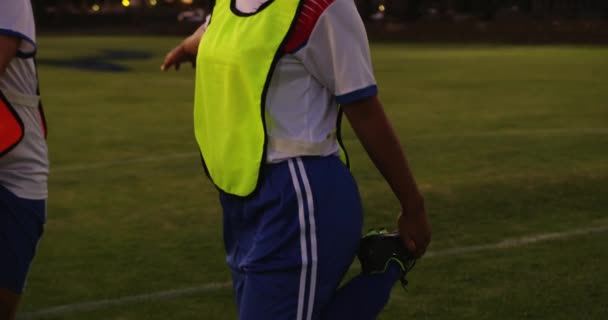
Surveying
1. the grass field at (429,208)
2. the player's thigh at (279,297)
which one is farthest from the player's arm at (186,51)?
the grass field at (429,208)

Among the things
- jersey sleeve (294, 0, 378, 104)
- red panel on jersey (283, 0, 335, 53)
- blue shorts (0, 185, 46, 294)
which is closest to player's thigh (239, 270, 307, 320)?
jersey sleeve (294, 0, 378, 104)

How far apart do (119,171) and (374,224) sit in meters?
3.89

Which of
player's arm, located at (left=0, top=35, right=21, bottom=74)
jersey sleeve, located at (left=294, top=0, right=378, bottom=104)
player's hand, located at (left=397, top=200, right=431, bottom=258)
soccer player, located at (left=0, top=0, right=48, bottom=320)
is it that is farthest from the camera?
soccer player, located at (left=0, top=0, right=48, bottom=320)

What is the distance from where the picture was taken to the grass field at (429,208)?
20.9ft

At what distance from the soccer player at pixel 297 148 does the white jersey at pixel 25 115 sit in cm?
84

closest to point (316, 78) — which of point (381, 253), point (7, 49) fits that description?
point (381, 253)

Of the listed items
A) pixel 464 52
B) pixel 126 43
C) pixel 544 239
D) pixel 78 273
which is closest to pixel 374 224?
pixel 544 239

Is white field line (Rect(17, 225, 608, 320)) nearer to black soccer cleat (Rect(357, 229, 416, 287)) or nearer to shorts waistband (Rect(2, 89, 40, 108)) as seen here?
shorts waistband (Rect(2, 89, 40, 108))

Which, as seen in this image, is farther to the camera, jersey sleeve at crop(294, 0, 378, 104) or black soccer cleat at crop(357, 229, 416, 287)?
black soccer cleat at crop(357, 229, 416, 287)

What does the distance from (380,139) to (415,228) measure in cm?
31

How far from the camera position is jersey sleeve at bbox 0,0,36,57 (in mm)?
3629

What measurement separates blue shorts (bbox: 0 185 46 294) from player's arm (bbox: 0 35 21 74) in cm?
45

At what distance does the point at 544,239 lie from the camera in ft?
25.1

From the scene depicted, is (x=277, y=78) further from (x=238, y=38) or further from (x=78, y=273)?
(x=78, y=273)
